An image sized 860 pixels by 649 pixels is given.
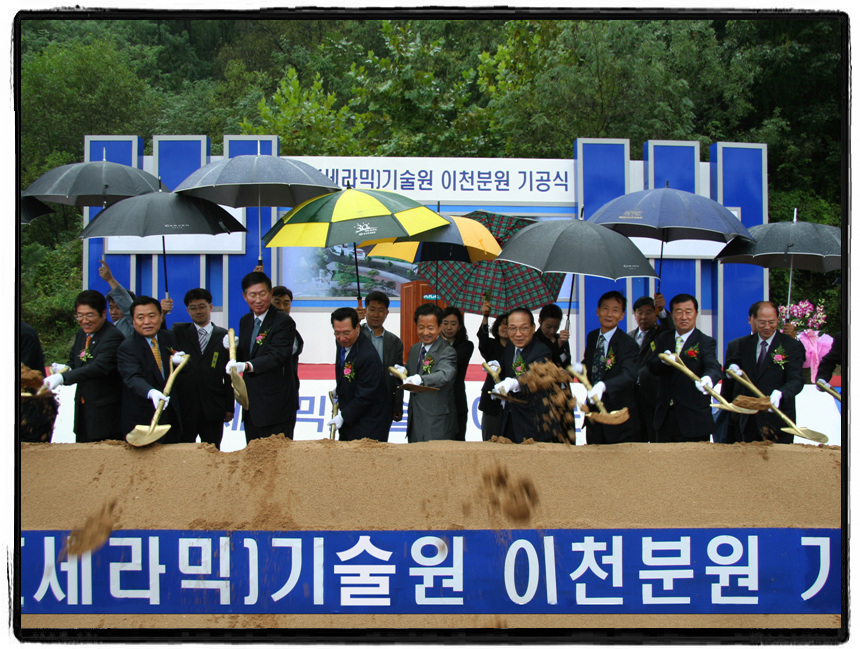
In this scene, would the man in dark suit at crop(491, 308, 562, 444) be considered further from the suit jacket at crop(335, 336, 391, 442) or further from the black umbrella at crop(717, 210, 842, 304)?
the black umbrella at crop(717, 210, 842, 304)

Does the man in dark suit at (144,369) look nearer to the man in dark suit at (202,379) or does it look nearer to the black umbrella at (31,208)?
the man in dark suit at (202,379)

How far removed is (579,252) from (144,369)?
239 cm

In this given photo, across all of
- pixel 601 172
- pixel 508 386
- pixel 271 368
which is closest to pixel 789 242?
pixel 508 386

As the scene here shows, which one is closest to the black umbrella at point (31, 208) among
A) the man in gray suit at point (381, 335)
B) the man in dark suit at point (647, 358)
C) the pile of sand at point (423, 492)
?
the man in gray suit at point (381, 335)

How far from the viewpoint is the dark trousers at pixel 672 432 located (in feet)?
14.9

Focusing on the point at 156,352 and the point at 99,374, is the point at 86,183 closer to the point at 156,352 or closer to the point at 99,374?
the point at 156,352

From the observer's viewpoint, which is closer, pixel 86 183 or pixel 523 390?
pixel 523 390

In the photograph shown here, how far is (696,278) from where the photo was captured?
35.1 ft

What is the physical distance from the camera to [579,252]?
4164 millimetres

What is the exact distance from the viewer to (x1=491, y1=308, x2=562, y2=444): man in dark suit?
380 cm

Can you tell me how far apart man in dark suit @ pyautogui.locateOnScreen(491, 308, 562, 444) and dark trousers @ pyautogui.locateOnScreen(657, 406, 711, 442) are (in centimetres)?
100

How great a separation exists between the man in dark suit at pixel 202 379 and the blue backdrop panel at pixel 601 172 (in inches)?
271

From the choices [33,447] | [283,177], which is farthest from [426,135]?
[33,447]

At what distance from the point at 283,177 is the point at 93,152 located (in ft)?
22.8
